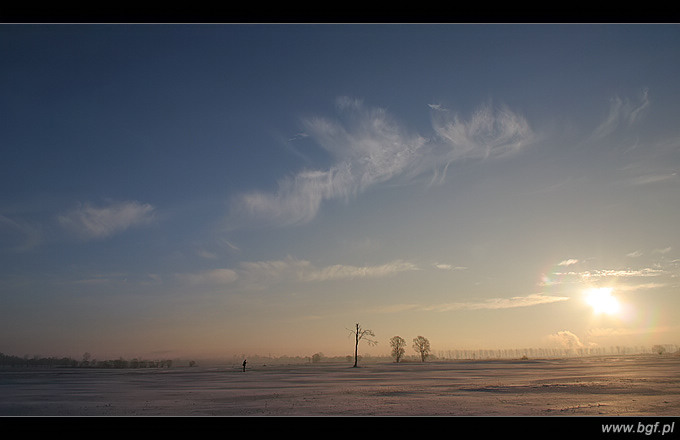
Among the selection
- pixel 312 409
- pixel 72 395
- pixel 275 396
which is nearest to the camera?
pixel 312 409

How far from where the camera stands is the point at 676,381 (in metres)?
24.5
